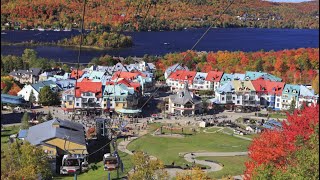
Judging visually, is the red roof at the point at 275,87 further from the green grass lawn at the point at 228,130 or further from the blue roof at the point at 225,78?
the green grass lawn at the point at 228,130

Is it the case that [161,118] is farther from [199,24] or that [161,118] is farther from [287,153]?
[199,24]

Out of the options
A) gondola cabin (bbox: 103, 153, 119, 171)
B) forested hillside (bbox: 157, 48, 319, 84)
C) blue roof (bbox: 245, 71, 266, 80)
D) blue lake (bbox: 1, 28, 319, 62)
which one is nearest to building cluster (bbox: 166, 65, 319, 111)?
blue roof (bbox: 245, 71, 266, 80)

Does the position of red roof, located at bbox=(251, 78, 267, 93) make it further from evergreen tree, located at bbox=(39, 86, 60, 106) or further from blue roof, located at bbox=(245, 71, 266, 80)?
evergreen tree, located at bbox=(39, 86, 60, 106)

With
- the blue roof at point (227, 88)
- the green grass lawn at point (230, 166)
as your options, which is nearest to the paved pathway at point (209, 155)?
the green grass lawn at point (230, 166)

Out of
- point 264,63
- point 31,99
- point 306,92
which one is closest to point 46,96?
point 31,99

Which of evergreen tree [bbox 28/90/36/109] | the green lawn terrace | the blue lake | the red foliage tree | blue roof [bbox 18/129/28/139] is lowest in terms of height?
the green lawn terrace

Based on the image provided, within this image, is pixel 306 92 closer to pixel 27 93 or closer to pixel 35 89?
pixel 35 89
